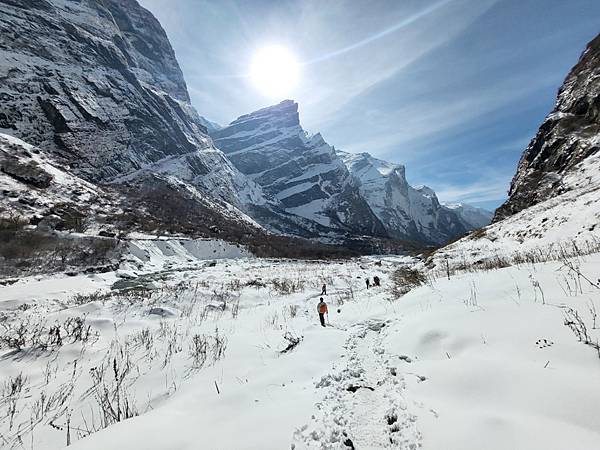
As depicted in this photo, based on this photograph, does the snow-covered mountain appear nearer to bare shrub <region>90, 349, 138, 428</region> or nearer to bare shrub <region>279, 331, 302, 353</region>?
bare shrub <region>279, 331, 302, 353</region>

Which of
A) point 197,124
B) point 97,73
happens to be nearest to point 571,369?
point 97,73

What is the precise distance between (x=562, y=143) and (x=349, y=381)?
45.1 m

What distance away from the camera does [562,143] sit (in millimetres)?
35281

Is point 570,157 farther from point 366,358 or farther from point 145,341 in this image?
point 145,341

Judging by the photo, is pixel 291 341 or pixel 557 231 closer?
pixel 291 341

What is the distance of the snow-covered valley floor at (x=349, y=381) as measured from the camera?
2930 millimetres

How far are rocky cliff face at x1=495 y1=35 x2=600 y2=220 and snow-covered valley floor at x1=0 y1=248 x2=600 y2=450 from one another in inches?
1237

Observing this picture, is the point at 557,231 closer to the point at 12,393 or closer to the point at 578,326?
the point at 578,326

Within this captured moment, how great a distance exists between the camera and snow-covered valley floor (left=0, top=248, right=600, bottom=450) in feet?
9.61

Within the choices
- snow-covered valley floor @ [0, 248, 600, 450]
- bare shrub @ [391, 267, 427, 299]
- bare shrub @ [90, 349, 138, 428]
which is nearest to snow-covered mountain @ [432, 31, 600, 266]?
bare shrub @ [391, 267, 427, 299]

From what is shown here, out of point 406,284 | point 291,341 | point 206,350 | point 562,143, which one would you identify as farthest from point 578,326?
point 562,143

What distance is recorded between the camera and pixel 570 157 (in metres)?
32.3

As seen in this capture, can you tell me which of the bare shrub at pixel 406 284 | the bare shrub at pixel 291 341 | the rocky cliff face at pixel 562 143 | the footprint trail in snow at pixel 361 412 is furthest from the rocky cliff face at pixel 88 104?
the footprint trail in snow at pixel 361 412

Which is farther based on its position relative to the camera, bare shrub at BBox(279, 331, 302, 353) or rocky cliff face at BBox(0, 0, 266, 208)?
rocky cliff face at BBox(0, 0, 266, 208)
